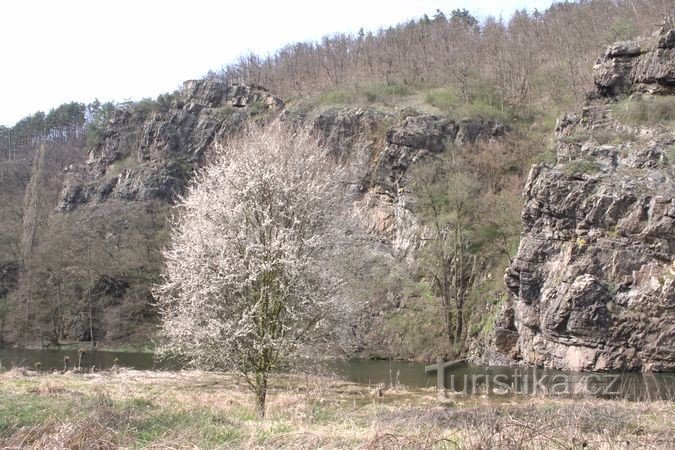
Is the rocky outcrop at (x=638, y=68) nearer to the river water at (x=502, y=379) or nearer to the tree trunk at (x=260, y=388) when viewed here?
the river water at (x=502, y=379)

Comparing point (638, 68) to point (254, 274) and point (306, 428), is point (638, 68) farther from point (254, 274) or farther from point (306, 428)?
point (306, 428)

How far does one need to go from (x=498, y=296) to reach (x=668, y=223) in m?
12.1

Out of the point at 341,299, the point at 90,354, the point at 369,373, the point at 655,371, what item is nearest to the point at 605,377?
the point at 655,371

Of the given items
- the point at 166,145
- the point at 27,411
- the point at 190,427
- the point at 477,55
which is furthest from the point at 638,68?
the point at 166,145

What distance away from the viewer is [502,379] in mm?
25016

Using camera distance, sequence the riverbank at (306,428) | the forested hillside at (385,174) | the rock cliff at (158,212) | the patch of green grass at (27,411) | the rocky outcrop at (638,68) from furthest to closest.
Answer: the rock cliff at (158,212)
the forested hillside at (385,174)
the rocky outcrop at (638,68)
the patch of green grass at (27,411)
the riverbank at (306,428)

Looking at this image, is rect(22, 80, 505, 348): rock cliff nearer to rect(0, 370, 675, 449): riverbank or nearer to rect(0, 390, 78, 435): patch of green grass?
rect(0, 370, 675, 449): riverbank

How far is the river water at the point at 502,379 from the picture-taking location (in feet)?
64.6

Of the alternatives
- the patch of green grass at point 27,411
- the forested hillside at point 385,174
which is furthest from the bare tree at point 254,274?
the forested hillside at point 385,174

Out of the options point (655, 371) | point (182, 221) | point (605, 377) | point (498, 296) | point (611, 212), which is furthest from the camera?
point (498, 296)

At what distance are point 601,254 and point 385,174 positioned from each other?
81.6ft

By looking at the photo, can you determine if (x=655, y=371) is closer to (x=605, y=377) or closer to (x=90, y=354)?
(x=605, y=377)

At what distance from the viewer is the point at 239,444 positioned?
6.36m

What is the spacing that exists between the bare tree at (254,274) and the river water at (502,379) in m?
2.82
